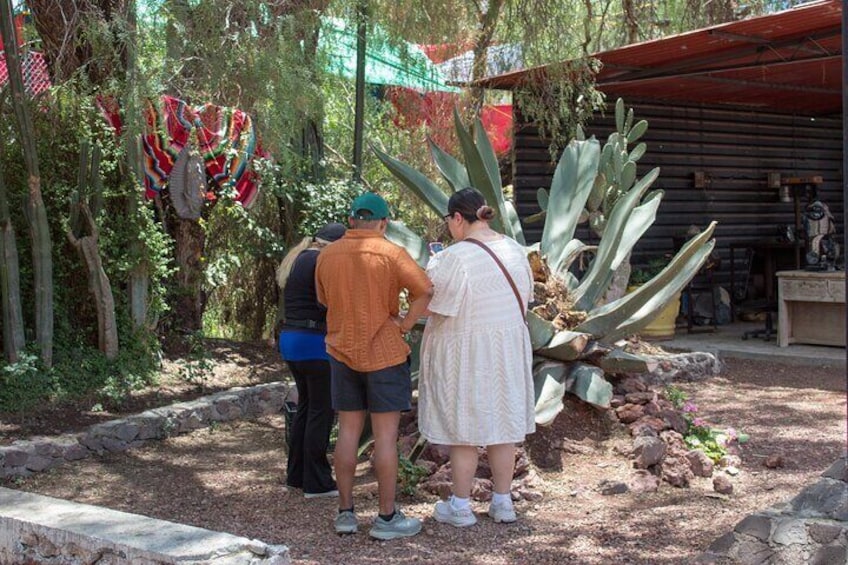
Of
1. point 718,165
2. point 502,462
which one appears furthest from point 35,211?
point 718,165

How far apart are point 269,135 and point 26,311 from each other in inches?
86.1

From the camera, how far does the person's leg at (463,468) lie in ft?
15.9

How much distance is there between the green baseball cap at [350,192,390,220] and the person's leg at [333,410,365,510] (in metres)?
0.90

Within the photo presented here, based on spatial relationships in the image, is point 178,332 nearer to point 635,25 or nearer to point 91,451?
point 91,451

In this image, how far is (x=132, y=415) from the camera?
277 inches

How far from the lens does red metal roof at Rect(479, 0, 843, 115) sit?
877 cm

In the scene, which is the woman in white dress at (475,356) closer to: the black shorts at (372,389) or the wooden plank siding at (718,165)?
the black shorts at (372,389)

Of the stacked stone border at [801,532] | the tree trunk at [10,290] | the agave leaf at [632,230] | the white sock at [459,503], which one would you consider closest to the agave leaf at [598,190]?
the agave leaf at [632,230]

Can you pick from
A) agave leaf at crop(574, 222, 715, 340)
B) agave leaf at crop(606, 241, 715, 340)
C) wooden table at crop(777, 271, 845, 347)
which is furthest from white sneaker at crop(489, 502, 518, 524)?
wooden table at crop(777, 271, 845, 347)

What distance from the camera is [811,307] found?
Answer: 10203 mm

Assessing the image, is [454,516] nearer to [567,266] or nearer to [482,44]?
[567,266]

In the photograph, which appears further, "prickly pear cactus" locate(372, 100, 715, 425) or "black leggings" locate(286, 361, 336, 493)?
"prickly pear cactus" locate(372, 100, 715, 425)

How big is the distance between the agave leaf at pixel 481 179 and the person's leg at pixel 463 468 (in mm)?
1930

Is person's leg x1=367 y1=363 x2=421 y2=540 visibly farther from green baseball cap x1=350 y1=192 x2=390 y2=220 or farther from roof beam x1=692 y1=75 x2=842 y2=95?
roof beam x1=692 y1=75 x2=842 y2=95
